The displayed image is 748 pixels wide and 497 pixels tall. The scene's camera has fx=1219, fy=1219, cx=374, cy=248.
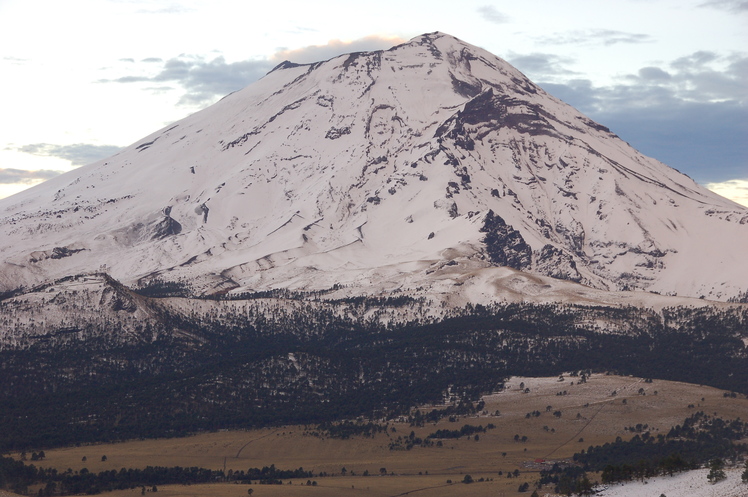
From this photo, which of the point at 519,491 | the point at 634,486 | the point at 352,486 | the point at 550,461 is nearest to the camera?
the point at 634,486

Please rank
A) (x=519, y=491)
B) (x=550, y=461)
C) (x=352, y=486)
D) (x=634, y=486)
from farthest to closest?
(x=550, y=461)
(x=352, y=486)
(x=519, y=491)
(x=634, y=486)

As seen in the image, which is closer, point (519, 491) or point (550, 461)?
point (519, 491)

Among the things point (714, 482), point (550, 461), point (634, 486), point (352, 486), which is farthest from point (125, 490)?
point (714, 482)

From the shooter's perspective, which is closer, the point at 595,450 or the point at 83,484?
the point at 83,484

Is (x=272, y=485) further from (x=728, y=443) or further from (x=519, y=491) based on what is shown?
(x=728, y=443)

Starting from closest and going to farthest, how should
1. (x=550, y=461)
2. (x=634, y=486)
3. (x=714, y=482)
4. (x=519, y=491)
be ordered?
(x=714, y=482)
(x=634, y=486)
(x=519, y=491)
(x=550, y=461)

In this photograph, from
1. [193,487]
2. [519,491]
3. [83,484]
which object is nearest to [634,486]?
[519,491]

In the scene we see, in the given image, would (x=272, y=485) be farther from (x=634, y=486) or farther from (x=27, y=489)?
(x=634, y=486)

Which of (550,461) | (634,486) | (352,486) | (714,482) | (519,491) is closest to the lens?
(714,482)
